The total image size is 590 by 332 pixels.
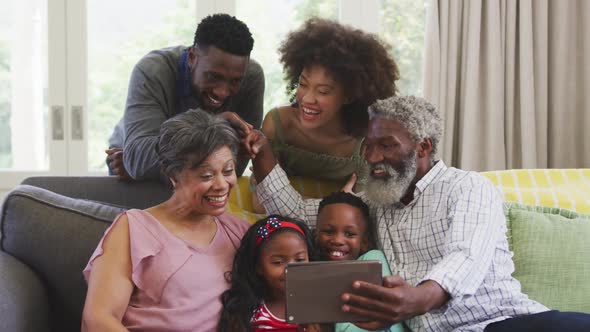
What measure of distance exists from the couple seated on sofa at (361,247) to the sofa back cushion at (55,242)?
10.4 inches

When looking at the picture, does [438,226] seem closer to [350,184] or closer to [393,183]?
[393,183]

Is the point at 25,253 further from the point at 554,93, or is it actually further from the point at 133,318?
the point at 554,93

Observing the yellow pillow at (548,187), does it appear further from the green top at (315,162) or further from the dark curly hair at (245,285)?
the dark curly hair at (245,285)

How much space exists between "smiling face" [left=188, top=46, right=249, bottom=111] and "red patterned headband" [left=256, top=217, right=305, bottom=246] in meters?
0.55

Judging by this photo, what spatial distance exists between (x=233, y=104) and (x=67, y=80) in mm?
1403

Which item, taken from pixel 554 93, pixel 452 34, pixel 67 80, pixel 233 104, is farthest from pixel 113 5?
pixel 554 93

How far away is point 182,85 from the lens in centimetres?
251

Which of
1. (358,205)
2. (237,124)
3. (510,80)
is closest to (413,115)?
(358,205)

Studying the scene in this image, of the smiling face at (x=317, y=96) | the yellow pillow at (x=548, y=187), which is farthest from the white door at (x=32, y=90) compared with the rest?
the yellow pillow at (x=548, y=187)

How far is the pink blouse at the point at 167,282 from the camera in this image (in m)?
1.85

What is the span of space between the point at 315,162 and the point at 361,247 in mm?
459

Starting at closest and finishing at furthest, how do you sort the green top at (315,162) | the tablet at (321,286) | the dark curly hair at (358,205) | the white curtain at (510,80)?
the tablet at (321,286) → the dark curly hair at (358,205) → the green top at (315,162) → the white curtain at (510,80)

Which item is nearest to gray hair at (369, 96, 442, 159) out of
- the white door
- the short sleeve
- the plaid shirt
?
the plaid shirt

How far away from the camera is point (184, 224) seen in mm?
1985
